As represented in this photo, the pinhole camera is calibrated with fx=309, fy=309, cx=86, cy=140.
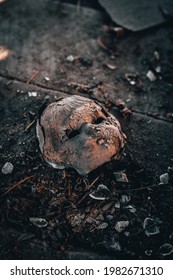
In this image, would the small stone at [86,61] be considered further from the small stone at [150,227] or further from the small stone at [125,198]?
the small stone at [150,227]

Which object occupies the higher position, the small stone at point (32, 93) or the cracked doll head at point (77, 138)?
the cracked doll head at point (77, 138)

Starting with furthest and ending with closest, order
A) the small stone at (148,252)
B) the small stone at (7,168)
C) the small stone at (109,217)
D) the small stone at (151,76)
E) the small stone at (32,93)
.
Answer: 1. the small stone at (151,76)
2. the small stone at (32,93)
3. the small stone at (7,168)
4. the small stone at (109,217)
5. the small stone at (148,252)

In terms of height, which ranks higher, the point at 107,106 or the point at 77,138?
the point at 77,138

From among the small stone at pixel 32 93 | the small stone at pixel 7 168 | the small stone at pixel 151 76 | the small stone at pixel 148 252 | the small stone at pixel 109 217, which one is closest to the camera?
the small stone at pixel 148 252

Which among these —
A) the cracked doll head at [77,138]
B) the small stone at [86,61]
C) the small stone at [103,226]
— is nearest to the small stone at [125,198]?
the small stone at [103,226]

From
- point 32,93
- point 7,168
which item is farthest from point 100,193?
point 32,93

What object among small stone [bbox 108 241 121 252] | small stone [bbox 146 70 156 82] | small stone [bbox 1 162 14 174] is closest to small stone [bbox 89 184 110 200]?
small stone [bbox 108 241 121 252]

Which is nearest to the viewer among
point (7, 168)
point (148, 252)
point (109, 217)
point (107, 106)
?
point (148, 252)

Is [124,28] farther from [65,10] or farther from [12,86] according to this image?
[12,86]

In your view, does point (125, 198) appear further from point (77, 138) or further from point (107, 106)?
point (107, 106)

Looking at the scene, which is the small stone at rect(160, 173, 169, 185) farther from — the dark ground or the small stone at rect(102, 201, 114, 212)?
the small stone at rect(102, 201, 114, 212)
